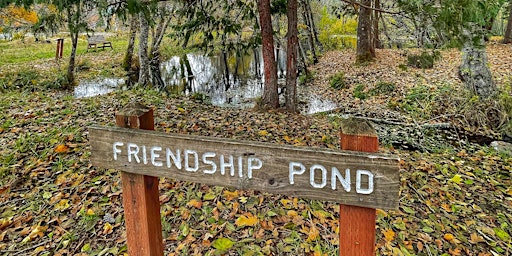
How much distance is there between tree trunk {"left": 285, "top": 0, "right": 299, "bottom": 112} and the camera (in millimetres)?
6391

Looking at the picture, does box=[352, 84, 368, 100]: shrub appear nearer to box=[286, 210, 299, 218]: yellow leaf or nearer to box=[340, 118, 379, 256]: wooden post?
box=[286, 210, 299, 218]: yellow leaf

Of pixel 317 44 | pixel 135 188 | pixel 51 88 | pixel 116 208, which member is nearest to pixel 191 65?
pixel 317 44

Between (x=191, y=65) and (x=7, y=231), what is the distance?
46.4 ft

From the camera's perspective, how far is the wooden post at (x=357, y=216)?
4.81ft

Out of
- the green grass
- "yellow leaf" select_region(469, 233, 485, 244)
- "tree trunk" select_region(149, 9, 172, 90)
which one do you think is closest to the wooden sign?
"yellow leaf" select_region(469, 233, 485, 244)

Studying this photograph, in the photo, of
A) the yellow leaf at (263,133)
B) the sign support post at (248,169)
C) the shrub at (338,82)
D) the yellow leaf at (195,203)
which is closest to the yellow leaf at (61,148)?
the yellow leaf at (195,203)

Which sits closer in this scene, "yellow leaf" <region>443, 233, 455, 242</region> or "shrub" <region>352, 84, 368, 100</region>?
"yellow leaf" <region>443, 233, 455, 242</region>

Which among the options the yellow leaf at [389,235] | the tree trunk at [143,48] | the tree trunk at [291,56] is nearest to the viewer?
the yellow leaf at [389,235]

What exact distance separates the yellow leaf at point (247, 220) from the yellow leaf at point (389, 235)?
1161mm

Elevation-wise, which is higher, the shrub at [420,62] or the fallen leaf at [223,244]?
the shrub at [420,62]

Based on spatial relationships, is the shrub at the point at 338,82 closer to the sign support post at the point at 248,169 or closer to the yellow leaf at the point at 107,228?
the yellow leaf at the point at 107,228

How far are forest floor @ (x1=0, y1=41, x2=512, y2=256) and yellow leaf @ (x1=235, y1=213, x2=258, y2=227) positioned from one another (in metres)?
0.01

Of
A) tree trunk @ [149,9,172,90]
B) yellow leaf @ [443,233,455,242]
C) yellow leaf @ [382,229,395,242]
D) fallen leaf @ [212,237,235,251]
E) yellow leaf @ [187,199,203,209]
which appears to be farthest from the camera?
tree trunk @ [149,9,172,90]

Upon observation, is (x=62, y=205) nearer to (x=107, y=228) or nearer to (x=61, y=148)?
(x=107, y=228)
